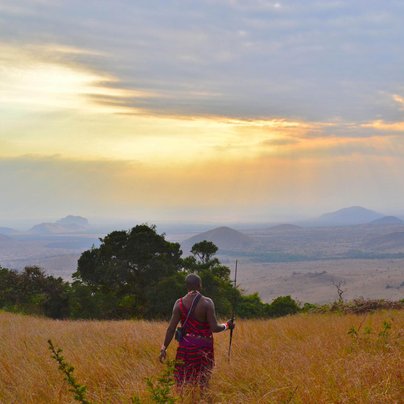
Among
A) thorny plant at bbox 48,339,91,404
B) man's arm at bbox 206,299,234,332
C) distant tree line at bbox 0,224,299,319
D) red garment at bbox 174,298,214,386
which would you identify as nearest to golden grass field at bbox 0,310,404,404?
red garment at bbox 174,298,214,386

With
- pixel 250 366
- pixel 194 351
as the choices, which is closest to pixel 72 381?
pixel 194 351

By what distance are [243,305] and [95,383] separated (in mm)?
27695

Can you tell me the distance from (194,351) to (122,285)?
28808 millimetres

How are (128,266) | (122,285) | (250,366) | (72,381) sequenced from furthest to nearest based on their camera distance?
(128,266)
(122,285)
(250,366)
(72,381)

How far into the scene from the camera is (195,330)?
715 centimetres

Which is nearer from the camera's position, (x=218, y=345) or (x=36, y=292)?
(x=218, y=345)

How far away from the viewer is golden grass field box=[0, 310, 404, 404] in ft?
18.6

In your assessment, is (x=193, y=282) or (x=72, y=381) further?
(x=193, y=282)

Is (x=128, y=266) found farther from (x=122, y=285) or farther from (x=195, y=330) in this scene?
(x=195, y=330)

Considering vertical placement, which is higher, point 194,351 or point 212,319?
point 212,319

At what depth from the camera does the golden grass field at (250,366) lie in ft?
18.6

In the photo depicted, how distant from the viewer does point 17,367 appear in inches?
326

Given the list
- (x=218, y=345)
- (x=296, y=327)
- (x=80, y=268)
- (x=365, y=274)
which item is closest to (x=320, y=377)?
(x=218, y=345)

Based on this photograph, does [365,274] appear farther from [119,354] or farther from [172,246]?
[119,354]
